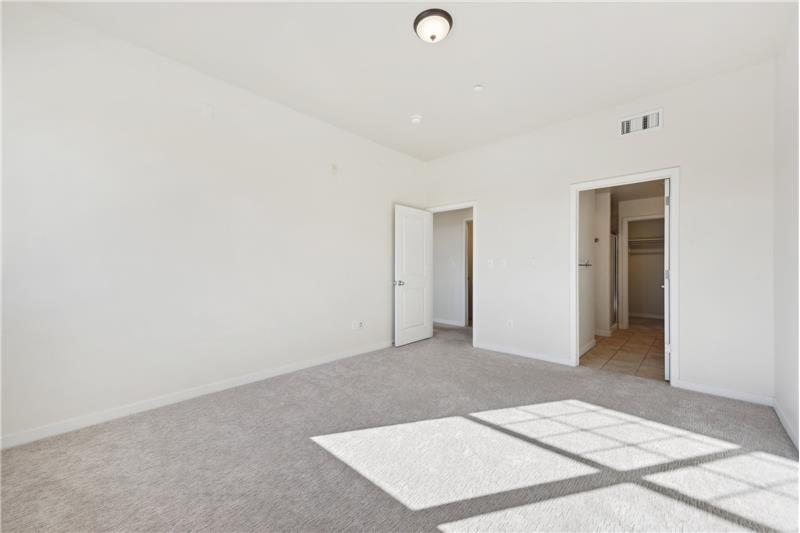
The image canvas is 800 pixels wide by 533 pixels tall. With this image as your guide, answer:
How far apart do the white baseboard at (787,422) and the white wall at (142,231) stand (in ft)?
13.1

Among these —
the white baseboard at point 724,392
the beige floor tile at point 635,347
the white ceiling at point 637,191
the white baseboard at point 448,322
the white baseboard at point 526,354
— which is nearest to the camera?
the white baseboard at point 724,392

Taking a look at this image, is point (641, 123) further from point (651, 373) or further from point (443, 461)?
point (443, 461)

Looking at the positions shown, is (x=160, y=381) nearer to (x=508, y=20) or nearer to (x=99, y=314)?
(x=99, y=314)

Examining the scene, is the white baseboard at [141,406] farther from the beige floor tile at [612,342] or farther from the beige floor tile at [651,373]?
the beige floor tile at [612,342]

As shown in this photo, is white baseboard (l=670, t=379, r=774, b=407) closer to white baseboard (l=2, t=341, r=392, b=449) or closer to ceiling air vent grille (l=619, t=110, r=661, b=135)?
ceiling air vent grille (l=619, t=110, r=661, b=135)

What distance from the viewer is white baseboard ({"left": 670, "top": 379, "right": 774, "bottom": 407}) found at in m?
2.78

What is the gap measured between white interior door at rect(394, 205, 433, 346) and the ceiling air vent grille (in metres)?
2.77

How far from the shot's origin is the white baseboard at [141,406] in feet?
7.22

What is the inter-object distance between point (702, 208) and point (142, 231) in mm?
5065

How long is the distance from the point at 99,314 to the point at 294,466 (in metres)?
1.96

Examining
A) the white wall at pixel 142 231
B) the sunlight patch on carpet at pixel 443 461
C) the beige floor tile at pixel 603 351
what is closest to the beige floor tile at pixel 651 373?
the beige floor tile at pixel 603 351

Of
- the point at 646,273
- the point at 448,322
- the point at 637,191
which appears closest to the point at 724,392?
the point at 637,191

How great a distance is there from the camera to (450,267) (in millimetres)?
6852

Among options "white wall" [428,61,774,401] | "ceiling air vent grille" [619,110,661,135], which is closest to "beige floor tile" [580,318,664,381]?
"white wall" [428,61,774,401]
